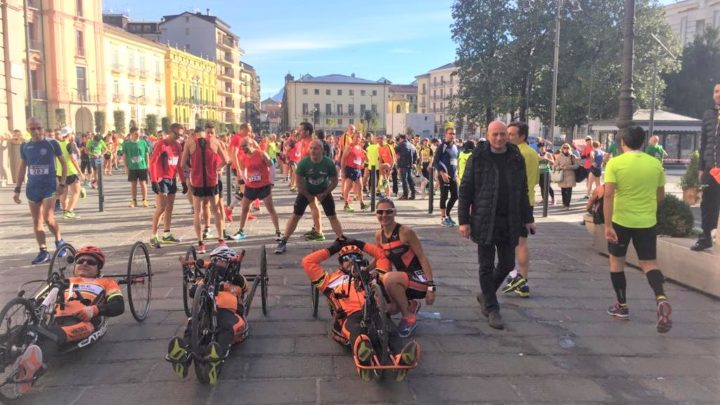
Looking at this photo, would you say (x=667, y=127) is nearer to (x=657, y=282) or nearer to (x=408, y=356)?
(x=657, y=282)

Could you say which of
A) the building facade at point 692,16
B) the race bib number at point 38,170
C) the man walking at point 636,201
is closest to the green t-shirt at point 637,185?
the man walking at point 636,201

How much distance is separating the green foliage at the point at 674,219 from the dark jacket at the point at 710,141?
963 mm

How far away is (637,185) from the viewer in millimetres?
4871

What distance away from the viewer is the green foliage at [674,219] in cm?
712

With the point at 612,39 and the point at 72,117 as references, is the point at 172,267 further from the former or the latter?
the point at 72,117

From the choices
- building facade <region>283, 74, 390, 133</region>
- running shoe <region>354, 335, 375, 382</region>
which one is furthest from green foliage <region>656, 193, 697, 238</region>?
building facade <region>283, 74, 390, 133</region>

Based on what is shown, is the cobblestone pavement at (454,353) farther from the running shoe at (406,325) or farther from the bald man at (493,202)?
the bald man at (493,202)

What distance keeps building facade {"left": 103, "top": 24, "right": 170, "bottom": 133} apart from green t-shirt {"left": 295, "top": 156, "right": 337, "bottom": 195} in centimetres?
5070

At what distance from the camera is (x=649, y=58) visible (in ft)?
117

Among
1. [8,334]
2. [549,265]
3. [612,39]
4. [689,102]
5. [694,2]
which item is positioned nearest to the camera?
[8,334]

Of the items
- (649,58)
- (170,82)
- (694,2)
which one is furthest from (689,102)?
(170,82)

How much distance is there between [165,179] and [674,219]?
7.19m

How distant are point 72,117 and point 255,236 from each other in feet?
161

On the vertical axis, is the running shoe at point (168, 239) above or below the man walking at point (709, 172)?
below
